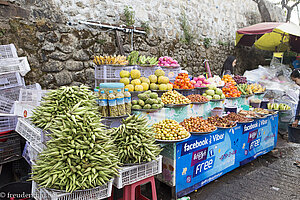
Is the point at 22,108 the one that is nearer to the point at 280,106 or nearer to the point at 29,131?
the point at 29,131

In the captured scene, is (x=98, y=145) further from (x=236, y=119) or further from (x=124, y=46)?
(x=124, y=46)

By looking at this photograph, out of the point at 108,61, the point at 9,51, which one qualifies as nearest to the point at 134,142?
the point at 108,61

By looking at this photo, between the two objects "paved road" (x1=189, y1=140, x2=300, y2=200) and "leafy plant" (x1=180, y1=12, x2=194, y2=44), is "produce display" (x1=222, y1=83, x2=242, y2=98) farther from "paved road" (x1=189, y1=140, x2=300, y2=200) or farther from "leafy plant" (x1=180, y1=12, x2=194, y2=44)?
"leafy plant" (x1=180, y1=12, x2=194, y2=44)

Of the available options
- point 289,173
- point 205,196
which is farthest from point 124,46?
point 289,173

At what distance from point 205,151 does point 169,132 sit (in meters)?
0.80

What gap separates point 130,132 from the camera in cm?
248

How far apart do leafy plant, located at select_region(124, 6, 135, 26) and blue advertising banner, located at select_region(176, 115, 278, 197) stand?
13.8 ft

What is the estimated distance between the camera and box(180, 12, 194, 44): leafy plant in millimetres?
7988

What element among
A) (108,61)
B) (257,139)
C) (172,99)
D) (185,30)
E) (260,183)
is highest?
(185,30)

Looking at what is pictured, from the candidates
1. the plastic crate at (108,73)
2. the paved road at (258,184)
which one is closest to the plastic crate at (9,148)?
the plastic crate at (108,73)

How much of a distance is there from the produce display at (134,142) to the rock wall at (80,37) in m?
3.00

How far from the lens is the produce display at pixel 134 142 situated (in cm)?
238

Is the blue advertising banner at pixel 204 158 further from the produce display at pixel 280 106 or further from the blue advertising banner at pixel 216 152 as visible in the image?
the produce display at pixel 280 106

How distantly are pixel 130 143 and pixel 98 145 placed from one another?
1.35 feet
